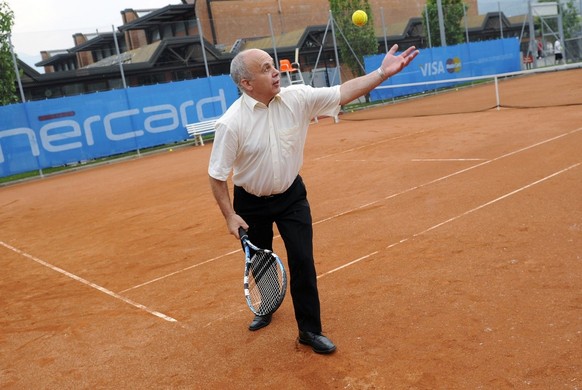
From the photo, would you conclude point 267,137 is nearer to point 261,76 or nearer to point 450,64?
point 261,76

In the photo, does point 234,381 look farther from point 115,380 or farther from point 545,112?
point 545,112

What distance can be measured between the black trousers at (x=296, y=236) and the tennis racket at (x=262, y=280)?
11cm

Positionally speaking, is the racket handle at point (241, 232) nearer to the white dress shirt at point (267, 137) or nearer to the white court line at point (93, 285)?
the white dress shirt at point (267, 137)

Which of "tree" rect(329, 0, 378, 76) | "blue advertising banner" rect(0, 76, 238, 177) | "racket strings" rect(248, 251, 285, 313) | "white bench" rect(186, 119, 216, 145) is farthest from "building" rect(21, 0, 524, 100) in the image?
"racket strings" rect(248, 251, 285, 313)

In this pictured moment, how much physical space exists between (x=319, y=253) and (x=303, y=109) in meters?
2.45

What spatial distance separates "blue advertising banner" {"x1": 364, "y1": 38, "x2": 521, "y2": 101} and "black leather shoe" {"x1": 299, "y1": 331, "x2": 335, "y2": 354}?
74.8 feet

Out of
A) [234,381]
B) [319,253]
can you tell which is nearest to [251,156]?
[234,381]

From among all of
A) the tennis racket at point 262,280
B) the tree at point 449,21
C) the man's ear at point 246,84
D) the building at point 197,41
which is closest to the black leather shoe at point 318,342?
the tennis racket at point 262,280

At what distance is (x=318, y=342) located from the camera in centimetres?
399

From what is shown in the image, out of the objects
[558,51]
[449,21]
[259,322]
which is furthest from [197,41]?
[558,51]

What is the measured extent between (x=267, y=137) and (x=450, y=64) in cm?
2768

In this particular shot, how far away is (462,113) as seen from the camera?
17.8 m

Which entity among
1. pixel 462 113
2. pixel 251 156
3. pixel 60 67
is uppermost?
pixel 60 67

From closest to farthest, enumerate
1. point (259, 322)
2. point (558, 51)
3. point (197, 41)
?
point (259, 322), point (197, 41), point (558, 51)
